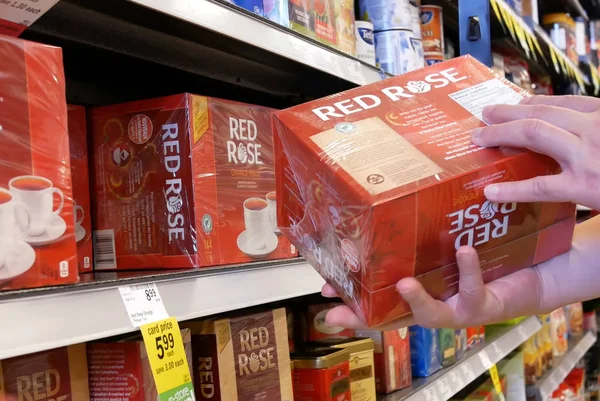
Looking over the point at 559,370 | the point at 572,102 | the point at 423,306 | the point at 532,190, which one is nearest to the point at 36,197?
the point at 423,306

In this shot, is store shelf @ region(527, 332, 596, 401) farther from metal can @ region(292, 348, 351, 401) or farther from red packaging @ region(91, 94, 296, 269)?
red packaging @ region(91, 94, 296, 269)

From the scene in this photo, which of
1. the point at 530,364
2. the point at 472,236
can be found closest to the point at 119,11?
the point at 472,236

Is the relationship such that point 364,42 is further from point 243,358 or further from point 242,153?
point 243,358

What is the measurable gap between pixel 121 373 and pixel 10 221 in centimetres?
33

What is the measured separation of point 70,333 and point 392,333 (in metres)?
1.14

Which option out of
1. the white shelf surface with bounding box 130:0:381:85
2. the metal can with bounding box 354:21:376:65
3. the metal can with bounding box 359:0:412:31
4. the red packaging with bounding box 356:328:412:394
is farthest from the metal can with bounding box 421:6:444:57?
the red packaging with bounding box 356:328:412:394

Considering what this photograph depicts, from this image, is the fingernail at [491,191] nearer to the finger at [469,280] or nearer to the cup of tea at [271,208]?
the finger at [469,280]

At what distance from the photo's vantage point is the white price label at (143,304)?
3.12 feet

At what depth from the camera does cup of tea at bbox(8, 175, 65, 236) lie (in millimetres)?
860

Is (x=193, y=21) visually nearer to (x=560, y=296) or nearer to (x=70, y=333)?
(x=70, y=333)

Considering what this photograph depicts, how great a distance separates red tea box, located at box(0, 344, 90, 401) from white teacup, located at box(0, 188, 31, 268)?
0.17 metres

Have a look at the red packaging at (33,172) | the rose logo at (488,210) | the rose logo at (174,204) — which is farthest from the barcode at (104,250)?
the rose logo at (488,210)

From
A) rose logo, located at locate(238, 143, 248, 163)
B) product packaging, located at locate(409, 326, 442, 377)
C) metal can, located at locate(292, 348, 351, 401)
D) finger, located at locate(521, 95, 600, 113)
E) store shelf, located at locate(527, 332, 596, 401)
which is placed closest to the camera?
finger, located at locate(521, 95, 600, 113)

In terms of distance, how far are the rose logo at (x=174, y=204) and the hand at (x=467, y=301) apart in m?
0.33
